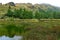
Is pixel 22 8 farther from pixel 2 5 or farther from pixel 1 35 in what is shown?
pixel 1 35

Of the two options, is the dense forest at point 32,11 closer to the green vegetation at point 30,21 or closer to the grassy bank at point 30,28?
the green vegetation at point 30,21

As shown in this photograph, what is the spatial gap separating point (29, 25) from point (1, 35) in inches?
26.3

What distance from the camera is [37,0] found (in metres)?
4.47

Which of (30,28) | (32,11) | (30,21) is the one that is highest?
(32,11)

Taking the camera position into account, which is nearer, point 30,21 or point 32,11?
point 30,21

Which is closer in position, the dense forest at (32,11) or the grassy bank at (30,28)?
the grassy bank at (30,28)

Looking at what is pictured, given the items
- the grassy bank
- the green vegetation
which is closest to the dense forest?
the green vegetation

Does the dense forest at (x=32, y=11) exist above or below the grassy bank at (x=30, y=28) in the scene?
above

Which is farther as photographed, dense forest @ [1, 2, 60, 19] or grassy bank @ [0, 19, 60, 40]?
dense forest @ [1, 2, 60, 19]

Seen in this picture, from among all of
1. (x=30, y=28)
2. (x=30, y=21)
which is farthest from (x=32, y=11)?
(x=30, y=28)

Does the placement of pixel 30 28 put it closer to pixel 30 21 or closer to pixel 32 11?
pixel 30 21

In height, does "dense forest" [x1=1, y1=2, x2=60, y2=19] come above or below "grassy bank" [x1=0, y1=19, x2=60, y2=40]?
above

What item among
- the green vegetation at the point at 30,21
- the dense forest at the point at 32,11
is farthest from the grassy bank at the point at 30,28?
the dense forest at the point at 32,11

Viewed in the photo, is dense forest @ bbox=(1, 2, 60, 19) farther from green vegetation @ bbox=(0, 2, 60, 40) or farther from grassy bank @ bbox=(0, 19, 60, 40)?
grassy bank @ bbox=(0, 19, 60, 40)
